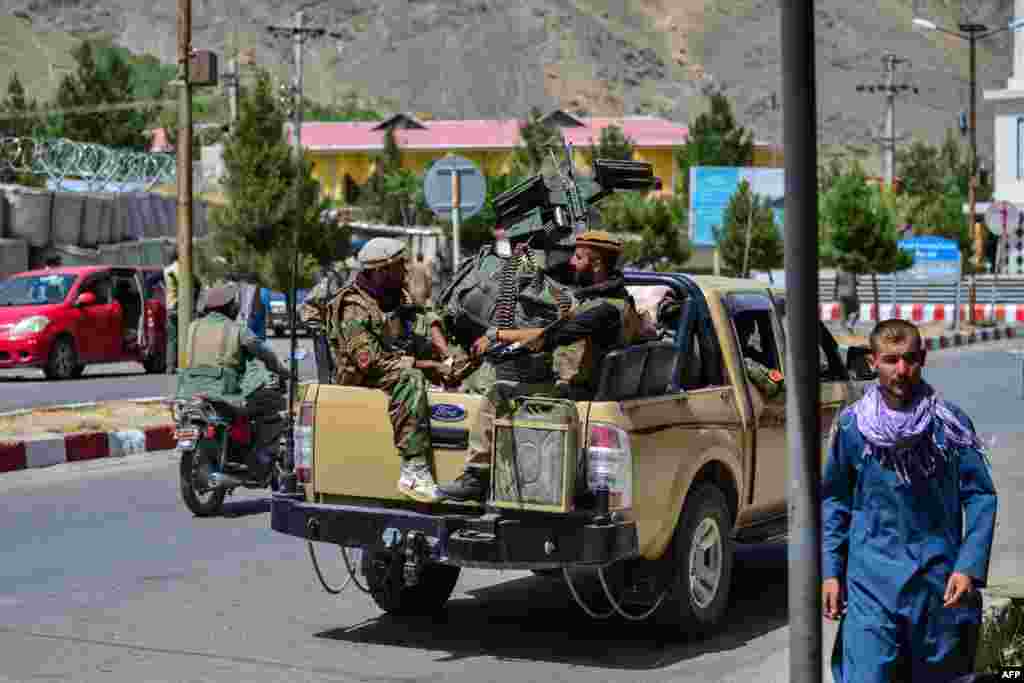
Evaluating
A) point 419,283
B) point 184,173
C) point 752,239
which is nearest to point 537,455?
point 419,283


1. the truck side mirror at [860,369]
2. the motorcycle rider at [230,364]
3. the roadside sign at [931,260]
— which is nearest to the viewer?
the truck side mirror at [860,369]

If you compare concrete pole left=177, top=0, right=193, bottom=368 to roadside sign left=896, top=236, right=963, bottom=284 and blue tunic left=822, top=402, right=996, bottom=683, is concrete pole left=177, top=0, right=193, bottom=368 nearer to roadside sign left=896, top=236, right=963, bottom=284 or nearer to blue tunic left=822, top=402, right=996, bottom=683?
blue tunic left=822, top=402, right=996, bottom=683

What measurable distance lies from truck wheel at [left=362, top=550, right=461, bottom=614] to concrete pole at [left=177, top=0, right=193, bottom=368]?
12.4 metres

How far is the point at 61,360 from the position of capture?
24656 mm

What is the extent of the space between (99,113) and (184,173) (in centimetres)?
9664

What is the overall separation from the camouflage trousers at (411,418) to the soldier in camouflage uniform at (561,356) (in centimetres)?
22

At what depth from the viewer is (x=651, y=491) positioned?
7.66 metres

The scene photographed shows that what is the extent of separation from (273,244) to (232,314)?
3652 centimetres

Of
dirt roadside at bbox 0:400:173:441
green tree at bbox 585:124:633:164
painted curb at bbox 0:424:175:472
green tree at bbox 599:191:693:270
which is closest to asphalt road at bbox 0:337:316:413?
dirt roadside at bbox 0:400:173:441

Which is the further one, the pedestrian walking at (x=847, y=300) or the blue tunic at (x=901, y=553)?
the pedestrian walking at (x=847, y=300)

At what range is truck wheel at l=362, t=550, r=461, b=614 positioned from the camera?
28.7 ft

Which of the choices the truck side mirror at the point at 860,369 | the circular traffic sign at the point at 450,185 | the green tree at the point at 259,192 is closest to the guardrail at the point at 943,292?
the green tree at the point at 259,192

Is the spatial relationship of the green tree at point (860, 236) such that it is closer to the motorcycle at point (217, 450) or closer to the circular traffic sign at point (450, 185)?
the circular traffic sign at point (450, 185)

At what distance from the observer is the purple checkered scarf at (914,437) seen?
207 inches
